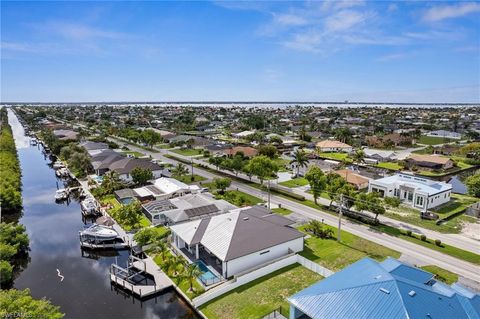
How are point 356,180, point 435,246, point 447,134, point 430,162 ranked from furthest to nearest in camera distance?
point 447,134, point 430,162, point 356,180, point 435,246

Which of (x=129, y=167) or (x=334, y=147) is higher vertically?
(x=129, y=167)

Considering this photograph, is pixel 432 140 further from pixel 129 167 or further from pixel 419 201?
pixel 129 167

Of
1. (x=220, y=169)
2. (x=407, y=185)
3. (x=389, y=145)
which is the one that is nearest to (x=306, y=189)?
(x=407, y=185)

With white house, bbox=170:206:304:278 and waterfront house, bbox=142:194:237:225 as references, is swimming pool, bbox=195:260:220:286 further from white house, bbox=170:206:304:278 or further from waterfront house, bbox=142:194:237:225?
waterfront house, bbox=142:194:237:225

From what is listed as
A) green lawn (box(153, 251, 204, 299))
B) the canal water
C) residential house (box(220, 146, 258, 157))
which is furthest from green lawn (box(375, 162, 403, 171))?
the canal water

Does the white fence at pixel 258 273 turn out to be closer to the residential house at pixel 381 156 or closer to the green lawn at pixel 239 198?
the green lawn at pixel 239 198

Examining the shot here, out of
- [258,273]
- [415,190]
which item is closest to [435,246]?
[415,190]
